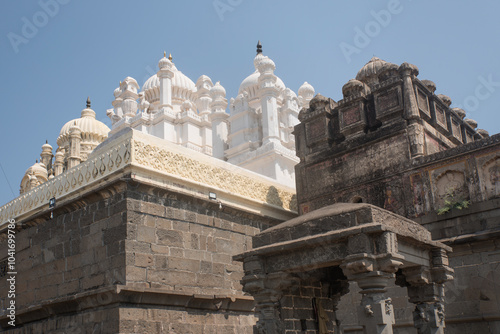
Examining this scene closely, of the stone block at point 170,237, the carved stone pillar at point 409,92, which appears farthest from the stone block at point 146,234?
the carved stone pillar at point 409,92

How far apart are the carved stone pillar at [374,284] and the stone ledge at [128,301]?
3.63m

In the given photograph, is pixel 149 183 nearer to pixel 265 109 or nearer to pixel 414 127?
pixel 414 127

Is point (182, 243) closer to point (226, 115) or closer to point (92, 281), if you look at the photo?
point (92, 281)

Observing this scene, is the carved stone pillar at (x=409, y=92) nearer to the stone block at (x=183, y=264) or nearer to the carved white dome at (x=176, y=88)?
the stone block at (x=183, y=264)

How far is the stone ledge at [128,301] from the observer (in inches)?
325

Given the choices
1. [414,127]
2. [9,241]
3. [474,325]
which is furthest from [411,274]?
[9,241]

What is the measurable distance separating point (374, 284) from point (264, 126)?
700 inches

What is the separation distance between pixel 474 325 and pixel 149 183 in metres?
6.06

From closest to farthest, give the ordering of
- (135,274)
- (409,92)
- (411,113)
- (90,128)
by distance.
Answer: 1. (135,274)
2. (411,113)
3. (409,92)
4. (90,128)

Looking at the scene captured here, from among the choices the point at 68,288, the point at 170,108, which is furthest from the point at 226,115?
the point at 68,288

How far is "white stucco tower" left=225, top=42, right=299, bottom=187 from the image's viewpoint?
22666 mm

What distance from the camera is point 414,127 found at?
10.5 metres

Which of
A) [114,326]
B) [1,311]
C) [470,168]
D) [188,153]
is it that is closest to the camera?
[114,326]

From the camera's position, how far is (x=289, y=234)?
723 centimetres
